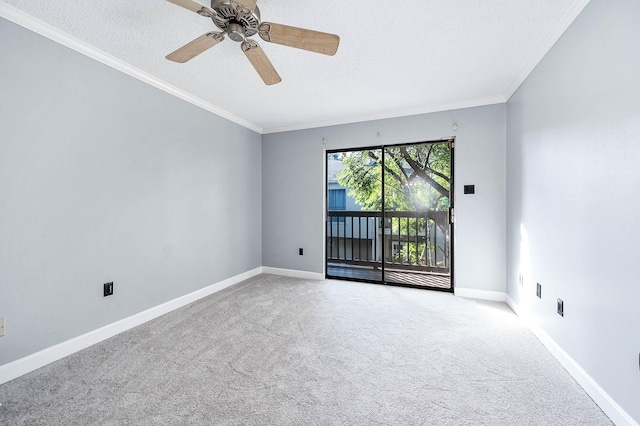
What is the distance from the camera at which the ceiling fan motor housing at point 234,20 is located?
1.39 meters

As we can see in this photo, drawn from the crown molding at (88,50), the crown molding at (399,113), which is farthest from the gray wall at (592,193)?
the crown molding at (88,50)

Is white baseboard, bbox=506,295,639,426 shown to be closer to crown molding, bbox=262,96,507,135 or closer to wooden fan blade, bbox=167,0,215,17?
crown molding, bbox=262,96,507,135

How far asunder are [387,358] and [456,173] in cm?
237

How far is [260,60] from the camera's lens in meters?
1.79

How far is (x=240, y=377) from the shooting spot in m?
1.66

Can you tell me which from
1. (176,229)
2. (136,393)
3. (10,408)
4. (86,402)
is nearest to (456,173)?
(176,229)

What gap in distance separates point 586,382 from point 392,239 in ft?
9.52

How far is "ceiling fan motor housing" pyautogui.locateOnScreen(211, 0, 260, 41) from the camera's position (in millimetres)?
1389

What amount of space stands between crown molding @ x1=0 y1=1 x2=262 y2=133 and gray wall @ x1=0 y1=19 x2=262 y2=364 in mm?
50

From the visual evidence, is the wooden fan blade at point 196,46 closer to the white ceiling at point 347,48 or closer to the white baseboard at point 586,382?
the white ceiling at point 347,48

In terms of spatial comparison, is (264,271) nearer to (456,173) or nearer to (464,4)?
(456,173)

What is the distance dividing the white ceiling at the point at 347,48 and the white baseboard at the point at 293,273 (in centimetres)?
240

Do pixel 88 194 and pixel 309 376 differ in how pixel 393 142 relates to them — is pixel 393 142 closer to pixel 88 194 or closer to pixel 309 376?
pixel 309 376

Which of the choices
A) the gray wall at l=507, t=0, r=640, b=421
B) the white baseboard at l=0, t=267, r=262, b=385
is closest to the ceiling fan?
the gray wall at l=507, t=0, r=640, b=421
